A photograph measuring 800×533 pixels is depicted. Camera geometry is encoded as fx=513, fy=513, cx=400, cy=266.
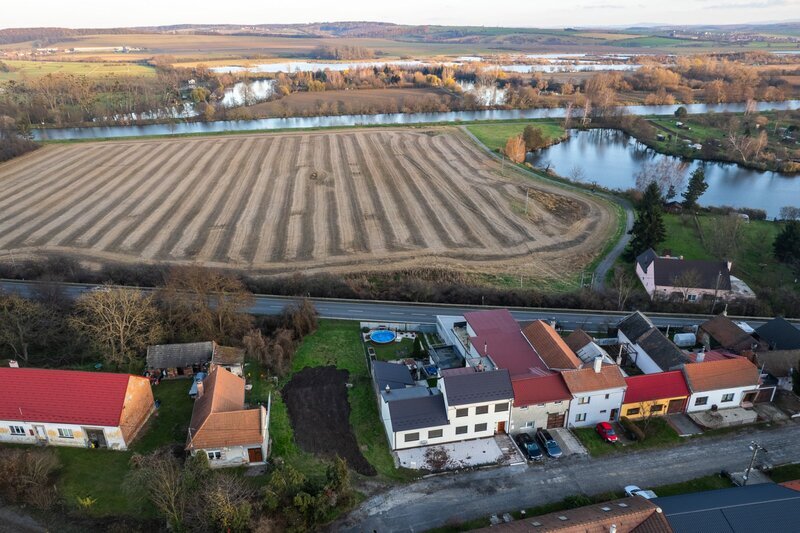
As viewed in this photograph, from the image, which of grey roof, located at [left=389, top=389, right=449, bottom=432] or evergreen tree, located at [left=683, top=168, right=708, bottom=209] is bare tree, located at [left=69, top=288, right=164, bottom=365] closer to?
grey roof, located at [left=389, top=389, right=449, bottom=432]

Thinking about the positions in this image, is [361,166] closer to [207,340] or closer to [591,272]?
[591,272]

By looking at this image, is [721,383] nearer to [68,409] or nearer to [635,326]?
[635,326]

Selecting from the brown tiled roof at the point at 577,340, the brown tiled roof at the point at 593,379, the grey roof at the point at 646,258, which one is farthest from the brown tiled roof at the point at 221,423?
the grey roof at the point at 646,258

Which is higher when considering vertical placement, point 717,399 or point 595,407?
point 595,407

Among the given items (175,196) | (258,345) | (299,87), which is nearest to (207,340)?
(258,345)

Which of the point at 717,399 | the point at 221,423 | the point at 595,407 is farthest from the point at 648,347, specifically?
the point at 221,423

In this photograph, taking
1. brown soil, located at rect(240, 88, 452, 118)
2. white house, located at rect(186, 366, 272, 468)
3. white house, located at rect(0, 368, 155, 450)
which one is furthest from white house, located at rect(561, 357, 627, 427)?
brown soil, located at rect(240, 88, 452, 118)
